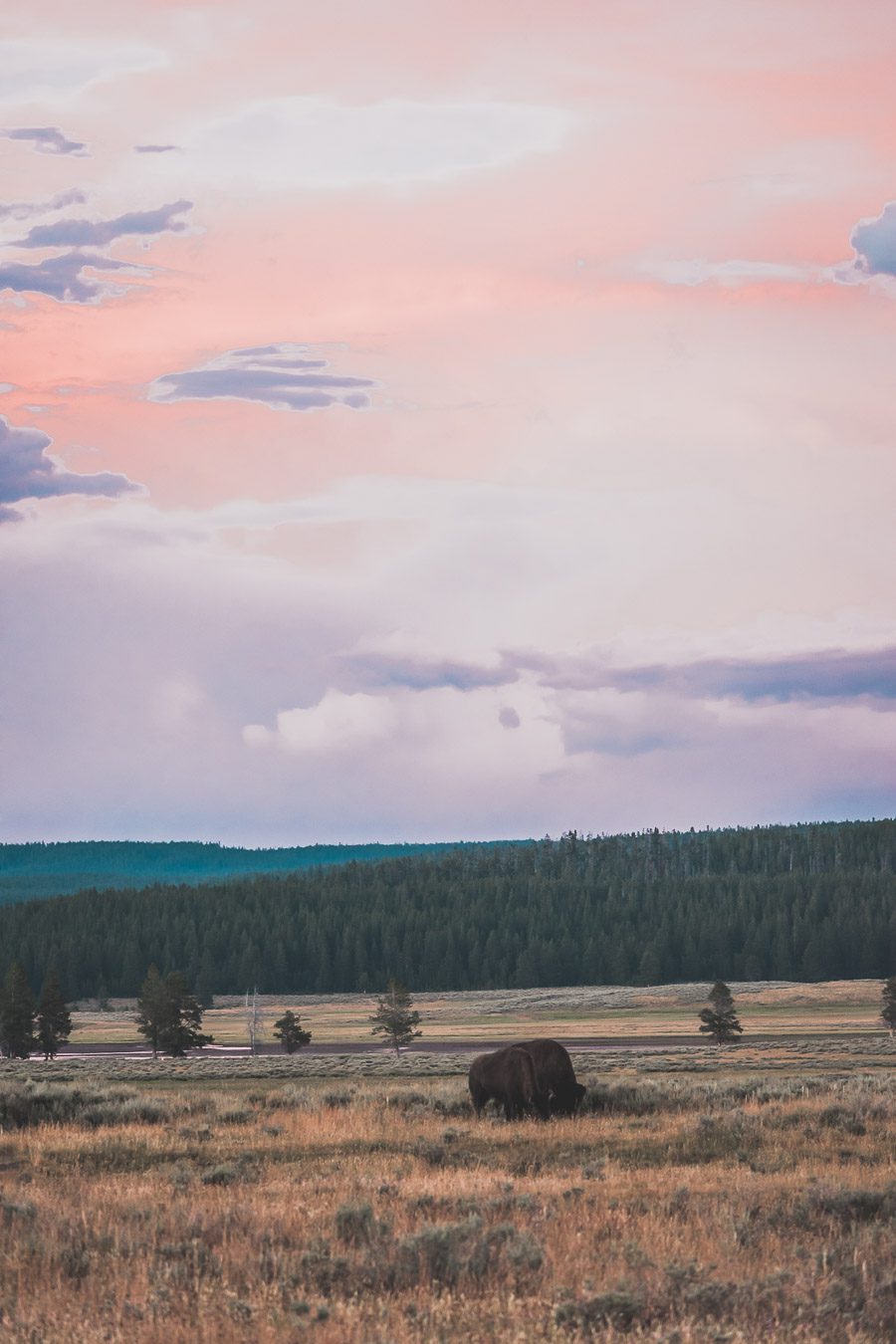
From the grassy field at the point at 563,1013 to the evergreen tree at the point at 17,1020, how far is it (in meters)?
22.2

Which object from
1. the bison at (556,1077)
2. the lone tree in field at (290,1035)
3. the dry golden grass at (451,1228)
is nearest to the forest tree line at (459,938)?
the lone tree in field at (290,1035)

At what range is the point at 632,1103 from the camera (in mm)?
25859

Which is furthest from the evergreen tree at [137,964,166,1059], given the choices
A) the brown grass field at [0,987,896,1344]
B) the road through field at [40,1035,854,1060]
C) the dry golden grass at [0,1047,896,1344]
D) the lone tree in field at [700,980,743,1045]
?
the dry golden grass at [0,1047,896,1344]

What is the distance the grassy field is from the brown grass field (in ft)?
204

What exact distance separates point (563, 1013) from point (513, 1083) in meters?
93.7

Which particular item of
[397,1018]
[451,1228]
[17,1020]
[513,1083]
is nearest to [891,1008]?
[397,1018]

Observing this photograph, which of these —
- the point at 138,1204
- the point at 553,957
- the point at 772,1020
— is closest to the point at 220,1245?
the point at 138,1204

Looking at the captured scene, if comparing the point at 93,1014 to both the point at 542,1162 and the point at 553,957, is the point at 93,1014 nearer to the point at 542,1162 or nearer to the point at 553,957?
the point at 553,957

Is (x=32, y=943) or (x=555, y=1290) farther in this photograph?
(x=32, y=943)

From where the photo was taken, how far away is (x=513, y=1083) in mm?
24562

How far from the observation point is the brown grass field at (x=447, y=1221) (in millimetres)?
9812

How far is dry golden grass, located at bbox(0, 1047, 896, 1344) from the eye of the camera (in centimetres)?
978

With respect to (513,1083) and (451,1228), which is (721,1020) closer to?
(513,1083)

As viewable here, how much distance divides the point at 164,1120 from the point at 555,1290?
626 inches
